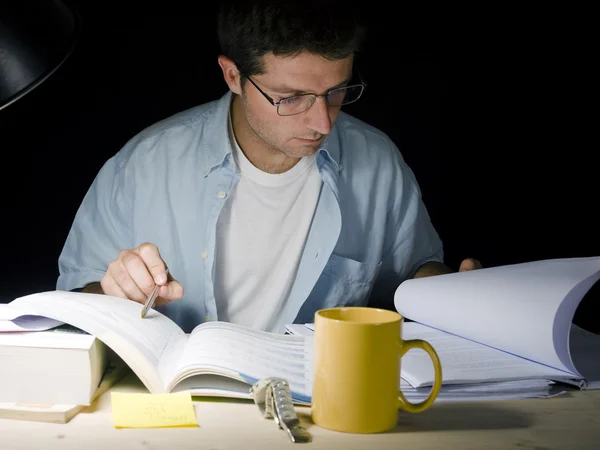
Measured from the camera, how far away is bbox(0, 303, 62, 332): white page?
94 centimetres

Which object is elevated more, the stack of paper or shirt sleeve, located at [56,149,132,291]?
the stack of paper

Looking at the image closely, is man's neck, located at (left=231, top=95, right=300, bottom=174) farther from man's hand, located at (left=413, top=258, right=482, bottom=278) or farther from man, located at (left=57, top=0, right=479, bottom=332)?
man's hand, located at (left=413, top=258, right=482, bottom=278)

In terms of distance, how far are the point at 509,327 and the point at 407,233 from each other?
85 centimetres

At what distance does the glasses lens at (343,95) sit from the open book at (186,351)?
0.70 m

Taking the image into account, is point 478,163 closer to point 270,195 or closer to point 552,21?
point 552,21

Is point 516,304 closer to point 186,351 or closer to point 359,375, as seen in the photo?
point 359,375

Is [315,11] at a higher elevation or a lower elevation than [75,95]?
higher

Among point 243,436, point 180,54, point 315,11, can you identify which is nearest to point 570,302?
point 243,436

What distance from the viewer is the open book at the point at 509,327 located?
964mm

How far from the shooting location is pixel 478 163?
2.41m

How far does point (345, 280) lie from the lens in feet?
5.84

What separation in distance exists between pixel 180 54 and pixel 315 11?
806 mm

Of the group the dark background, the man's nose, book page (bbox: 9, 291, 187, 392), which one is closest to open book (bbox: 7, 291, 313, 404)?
book page (bbox: 9, 291, 187, 392)

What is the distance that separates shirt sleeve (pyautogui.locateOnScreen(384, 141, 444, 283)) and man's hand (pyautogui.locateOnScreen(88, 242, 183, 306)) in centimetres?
81
